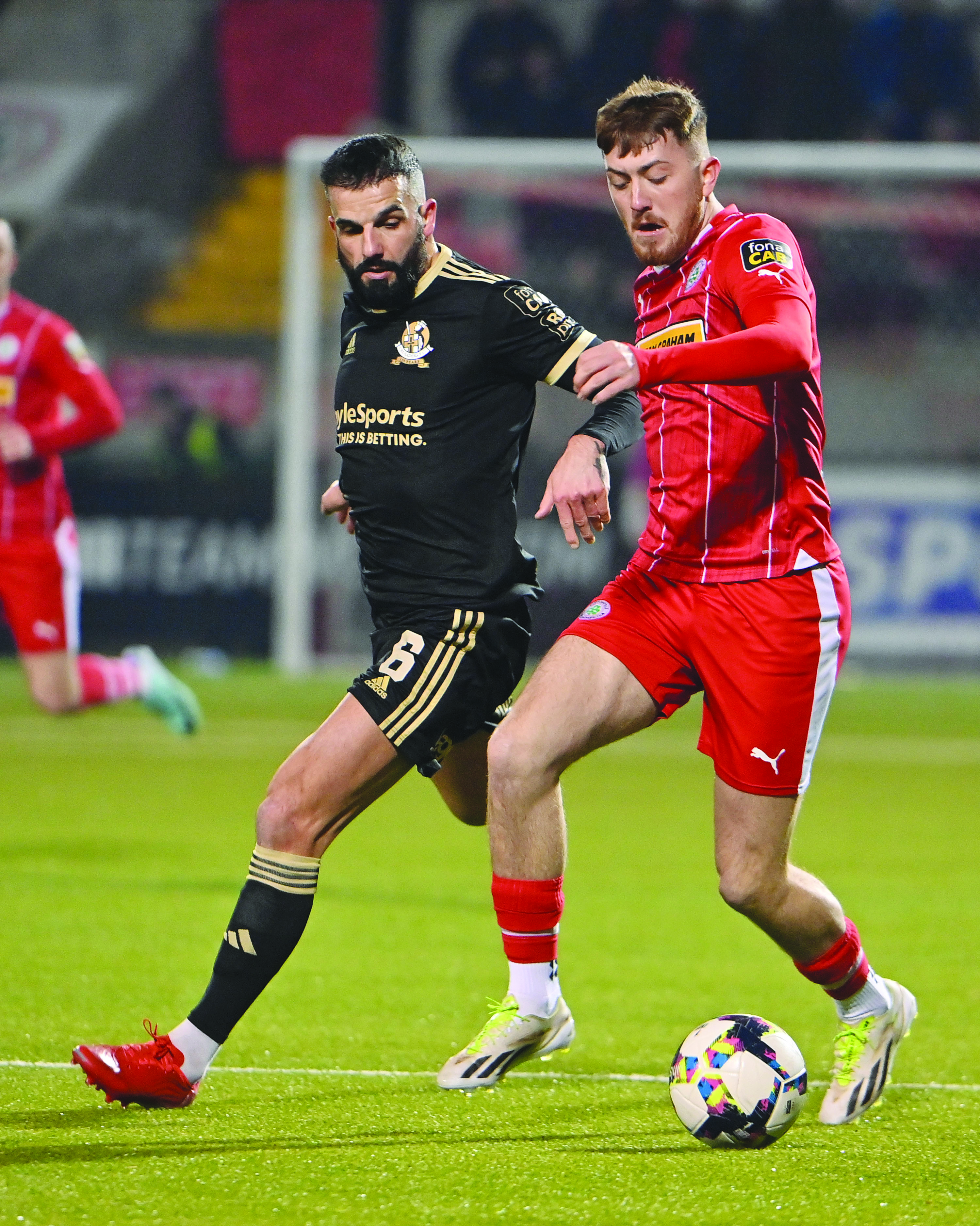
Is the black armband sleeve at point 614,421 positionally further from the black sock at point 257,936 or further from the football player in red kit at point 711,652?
the black sock at point 257,936

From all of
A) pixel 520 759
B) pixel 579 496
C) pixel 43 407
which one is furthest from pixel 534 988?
pixel 43 407

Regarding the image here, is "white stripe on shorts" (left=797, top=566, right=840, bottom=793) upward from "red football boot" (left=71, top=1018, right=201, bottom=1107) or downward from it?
upward

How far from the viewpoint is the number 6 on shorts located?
12.2ft

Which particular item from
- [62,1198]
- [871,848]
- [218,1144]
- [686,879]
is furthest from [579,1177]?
[871,848]

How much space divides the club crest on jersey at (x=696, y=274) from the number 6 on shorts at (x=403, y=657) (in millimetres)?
938

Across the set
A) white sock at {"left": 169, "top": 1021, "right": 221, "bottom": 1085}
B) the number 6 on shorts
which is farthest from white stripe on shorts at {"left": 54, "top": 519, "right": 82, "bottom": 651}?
white sock at {"left": 169, "top": 1021, "right": 221, "bottom": 1085}

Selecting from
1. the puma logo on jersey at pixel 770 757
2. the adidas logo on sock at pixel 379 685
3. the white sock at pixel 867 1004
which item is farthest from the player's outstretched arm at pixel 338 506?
the white sock at pixel 867 1004

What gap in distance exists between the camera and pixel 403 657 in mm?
3756

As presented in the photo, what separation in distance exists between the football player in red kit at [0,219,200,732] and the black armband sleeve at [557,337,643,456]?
3912mm

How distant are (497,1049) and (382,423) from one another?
1368mm

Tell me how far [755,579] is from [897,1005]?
3.25 feet

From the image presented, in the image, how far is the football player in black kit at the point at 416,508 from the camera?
A: 3.62 metres

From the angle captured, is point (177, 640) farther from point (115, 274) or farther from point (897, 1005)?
point (897, 1005)

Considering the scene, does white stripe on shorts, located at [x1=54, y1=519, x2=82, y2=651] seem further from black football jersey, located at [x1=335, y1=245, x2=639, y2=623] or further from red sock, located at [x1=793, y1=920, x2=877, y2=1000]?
red sock, located at [x1=793, y1=920, x2=877, y2=1000]
